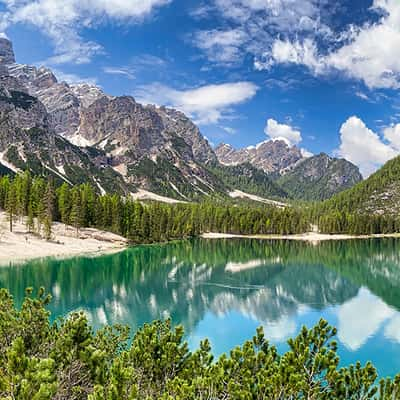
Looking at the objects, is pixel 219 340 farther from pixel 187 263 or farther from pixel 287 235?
pixel 287 235

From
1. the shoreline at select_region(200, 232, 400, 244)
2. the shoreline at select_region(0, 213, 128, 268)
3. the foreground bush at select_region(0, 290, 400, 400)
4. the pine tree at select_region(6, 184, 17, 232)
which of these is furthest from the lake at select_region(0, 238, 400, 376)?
the shoreline at select_region(200, 232, 400, 244)

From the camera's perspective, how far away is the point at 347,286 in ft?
260

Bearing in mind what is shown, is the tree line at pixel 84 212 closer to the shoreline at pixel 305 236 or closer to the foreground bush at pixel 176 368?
the shoreline at pixel 305 236

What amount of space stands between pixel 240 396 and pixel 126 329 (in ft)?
35.2

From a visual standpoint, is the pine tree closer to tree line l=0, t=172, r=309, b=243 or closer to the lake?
tree line l=0, t=172, r=309, b=243

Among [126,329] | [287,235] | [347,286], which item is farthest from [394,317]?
[287,235]

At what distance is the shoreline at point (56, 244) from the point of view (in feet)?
297

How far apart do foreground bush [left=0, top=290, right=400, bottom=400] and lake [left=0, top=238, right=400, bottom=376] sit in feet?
79.7

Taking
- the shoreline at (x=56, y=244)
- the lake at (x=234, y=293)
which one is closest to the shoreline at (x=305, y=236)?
the shoreline at (x=56, y=244)

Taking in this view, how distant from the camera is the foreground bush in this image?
1360cm

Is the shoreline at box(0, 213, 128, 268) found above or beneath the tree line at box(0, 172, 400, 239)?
beneath

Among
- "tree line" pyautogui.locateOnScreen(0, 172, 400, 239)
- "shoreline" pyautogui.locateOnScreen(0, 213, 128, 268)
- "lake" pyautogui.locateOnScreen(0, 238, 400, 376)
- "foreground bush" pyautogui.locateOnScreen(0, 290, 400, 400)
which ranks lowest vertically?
"lake" pyautogui.locateOnScreen(0, 238, 400, 376)

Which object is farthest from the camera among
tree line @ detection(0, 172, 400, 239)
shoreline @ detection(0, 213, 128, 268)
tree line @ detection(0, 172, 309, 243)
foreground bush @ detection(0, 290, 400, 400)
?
tree line @ detection(0, 172, 309, 243)

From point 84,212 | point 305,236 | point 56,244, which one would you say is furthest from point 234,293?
point 305,236
